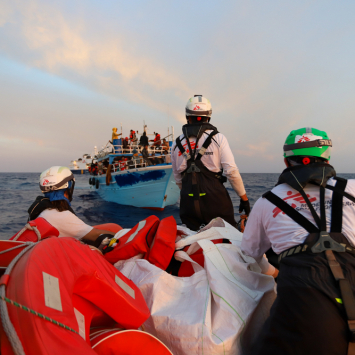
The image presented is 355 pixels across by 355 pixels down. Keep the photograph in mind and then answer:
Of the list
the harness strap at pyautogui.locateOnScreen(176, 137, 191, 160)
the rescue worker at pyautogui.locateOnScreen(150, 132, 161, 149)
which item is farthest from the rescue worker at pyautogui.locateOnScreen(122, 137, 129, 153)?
the harness strap at pyautogui.locateOnScreen(176, 137, 191, 160)

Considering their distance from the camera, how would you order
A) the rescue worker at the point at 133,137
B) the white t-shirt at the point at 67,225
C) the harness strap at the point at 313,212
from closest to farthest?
the harness strap at the point at 313,212
the white t-shirt at the point at 67,225
the rescue worker at the point at 133,137

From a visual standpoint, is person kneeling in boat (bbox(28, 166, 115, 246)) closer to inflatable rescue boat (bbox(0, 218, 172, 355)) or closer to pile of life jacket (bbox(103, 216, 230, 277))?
pile of life jacket (bbox(103, 216, 230, 277))

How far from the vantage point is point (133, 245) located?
7.24 ft

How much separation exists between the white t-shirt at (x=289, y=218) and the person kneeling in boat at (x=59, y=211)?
170 cm

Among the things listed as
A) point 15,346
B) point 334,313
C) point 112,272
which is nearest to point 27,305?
point 15,346

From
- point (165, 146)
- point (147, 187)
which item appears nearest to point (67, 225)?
point (147, 187)

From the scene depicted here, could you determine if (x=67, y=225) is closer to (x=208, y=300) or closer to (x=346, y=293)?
(x=208, y=300)

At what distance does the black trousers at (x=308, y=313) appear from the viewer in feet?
3.89

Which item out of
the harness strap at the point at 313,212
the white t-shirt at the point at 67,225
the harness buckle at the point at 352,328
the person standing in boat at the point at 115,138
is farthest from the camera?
the person standing in boat at the point at 115,138

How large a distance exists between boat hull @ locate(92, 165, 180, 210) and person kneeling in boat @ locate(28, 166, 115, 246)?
9.76m

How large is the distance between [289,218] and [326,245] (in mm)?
244

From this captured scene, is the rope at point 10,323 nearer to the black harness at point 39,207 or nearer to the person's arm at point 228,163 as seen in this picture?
the black harness at point 39,207

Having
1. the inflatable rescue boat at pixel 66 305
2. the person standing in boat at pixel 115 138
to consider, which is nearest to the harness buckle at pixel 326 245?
A: the inflatable rescue boat at pixel 66 305

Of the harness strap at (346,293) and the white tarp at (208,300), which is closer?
the harness strap at (346,293)
